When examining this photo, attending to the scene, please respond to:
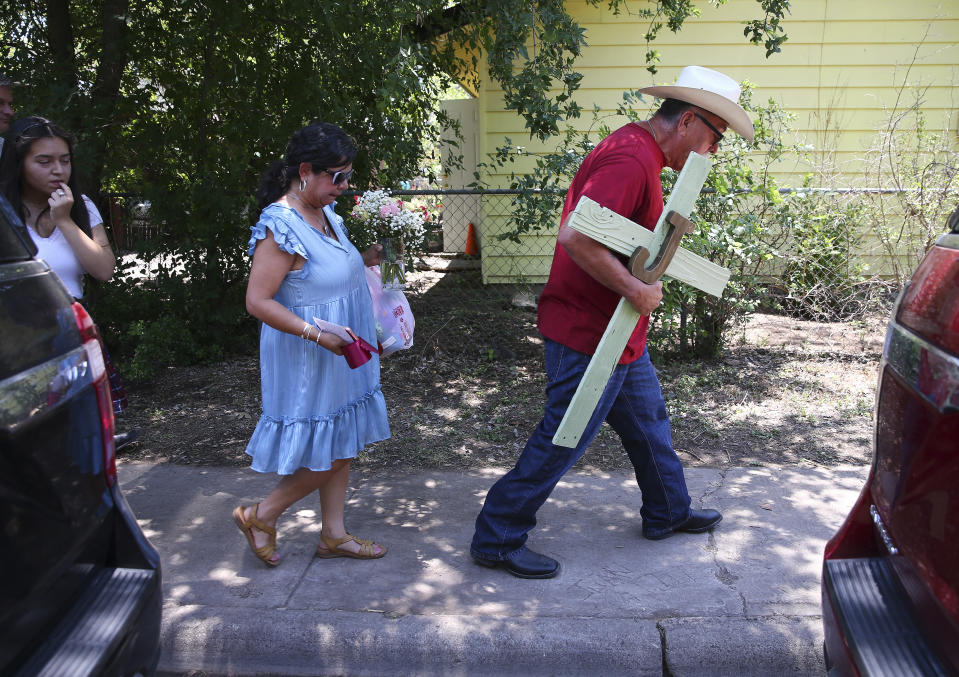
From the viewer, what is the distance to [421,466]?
4.38m

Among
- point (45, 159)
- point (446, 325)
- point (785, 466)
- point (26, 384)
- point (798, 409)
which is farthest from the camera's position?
point (446, 325)

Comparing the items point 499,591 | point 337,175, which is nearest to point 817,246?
point 499,591

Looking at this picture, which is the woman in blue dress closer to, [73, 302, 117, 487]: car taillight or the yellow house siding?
A: [73, 302, 117, 487]: car taillight

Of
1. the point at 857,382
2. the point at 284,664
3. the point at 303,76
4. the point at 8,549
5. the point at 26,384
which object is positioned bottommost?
the point at 284,664

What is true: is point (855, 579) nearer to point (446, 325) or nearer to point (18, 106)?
point (446, 325)

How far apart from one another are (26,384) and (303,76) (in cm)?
423

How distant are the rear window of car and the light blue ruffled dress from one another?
3.36ft

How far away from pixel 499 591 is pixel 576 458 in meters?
0.60

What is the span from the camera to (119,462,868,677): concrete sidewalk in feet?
9.13

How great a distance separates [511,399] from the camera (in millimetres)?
5316

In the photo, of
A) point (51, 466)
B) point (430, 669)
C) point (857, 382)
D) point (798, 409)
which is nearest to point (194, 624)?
point (430, 669)

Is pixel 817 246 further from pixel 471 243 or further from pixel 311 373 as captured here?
pixel 471 243

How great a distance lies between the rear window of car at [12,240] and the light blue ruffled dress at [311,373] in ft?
3.36

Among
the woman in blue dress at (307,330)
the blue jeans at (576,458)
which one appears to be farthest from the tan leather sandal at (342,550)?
the blue jeans at (576,458)
